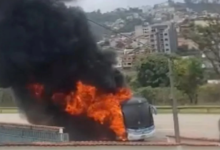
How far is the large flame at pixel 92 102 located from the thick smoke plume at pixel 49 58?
19cm

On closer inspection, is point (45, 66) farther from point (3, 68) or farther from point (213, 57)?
point (213, 57)

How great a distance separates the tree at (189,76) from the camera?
2325 centimetres

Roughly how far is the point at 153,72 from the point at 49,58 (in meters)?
9.26

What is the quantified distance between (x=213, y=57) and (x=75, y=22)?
13.5m

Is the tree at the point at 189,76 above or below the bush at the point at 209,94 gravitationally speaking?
above

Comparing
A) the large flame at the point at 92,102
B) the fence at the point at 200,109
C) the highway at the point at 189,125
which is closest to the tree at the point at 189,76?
the fence at the point at 200,109

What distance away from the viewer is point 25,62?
15422mm

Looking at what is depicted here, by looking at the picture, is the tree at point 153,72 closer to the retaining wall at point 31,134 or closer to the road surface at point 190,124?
the road surface at point 190,124

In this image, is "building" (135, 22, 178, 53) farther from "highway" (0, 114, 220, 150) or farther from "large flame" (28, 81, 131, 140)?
"large flame" (28, 81, 131, 140)

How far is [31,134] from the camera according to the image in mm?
13672

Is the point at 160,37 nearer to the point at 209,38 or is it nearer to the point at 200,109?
the point at 209,38

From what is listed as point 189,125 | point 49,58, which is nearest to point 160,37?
point 189,125

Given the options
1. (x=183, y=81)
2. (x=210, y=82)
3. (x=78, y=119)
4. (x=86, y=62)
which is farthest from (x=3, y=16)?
(x=210, y=82)

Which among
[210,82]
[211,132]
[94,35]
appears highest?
[94,35]
